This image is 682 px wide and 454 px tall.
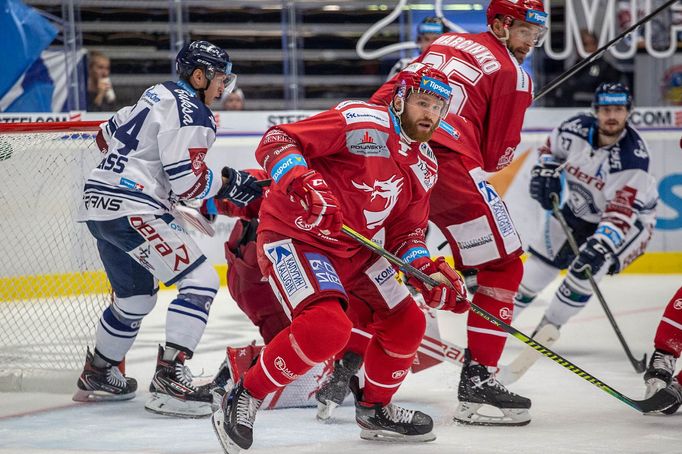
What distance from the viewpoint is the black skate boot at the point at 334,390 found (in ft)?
11.2

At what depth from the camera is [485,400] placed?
11.1 ft

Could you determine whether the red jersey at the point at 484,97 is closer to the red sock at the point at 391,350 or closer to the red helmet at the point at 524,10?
the red helmet at the point at 524,10

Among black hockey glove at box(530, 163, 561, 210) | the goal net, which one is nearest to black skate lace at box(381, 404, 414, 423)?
the goal net

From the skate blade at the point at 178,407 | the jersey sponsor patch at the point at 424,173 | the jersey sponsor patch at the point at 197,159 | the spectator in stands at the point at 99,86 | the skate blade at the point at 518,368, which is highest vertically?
the jersey sponsor patch at the point at 424,173

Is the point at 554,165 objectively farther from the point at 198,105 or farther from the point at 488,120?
the point at 198,105

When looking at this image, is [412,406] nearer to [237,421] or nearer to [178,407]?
[178,407]

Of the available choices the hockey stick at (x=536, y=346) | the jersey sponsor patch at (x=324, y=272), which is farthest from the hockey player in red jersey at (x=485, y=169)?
the jersey sponsor patch at (x=324, y=272)

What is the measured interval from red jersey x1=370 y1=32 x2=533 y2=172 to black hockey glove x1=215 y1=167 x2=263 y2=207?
468 mm

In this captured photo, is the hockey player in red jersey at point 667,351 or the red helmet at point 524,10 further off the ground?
the red helmet at point 524,10

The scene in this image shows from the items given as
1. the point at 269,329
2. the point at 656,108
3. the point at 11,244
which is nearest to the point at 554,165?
the point at 269,329

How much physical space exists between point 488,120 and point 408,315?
82 cm

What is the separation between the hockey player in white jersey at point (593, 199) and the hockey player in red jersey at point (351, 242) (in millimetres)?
1627

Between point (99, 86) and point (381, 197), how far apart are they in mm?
4237

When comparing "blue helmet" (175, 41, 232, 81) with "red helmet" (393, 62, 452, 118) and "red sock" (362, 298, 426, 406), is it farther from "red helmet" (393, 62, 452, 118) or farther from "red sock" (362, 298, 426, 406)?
"red sock" (362, 298, 426, 406)
